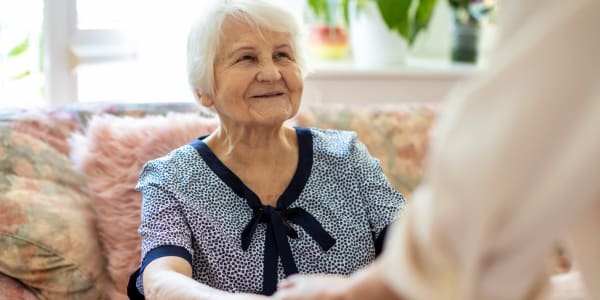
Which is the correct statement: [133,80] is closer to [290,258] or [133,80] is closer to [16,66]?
[16,66]

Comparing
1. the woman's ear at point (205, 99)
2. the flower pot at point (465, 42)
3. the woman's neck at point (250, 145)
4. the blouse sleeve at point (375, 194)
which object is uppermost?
the woman's ear at point (205, 99)

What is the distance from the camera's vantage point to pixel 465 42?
339 cm

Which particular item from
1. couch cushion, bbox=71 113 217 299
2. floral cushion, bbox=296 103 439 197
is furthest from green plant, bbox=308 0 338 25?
couch cushion, bbox=71 113 217 299

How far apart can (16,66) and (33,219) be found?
1040 mm

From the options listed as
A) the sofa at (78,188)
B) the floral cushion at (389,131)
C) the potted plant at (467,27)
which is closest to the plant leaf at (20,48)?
the sofa at (78,188)

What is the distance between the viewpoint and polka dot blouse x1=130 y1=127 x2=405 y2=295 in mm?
1727

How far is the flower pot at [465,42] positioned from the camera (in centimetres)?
336

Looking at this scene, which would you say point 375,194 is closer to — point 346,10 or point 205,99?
point 205,99

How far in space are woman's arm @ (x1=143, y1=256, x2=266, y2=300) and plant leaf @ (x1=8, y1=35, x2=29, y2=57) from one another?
1368 millimetres

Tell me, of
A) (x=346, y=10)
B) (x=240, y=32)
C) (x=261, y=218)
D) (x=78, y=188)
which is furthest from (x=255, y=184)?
(x=346, y=10)

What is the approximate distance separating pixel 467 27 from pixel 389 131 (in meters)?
1.21

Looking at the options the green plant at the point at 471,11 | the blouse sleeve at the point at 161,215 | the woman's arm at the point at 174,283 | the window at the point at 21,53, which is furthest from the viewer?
the green plant at the point at 471,11

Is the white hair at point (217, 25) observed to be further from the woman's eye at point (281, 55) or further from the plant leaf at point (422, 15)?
the plant leaf at point (422, 15)

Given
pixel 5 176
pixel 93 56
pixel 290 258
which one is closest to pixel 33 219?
pixel 5 176
